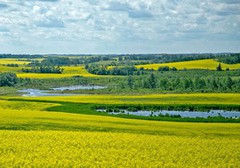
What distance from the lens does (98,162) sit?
25750 millimetres

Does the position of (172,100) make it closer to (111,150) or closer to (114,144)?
(114,144)

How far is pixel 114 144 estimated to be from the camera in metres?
31.9

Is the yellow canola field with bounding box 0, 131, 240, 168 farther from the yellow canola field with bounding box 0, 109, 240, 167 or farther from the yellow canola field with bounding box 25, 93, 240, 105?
the yellow canola field with bounding box 25, 93, 240, 105

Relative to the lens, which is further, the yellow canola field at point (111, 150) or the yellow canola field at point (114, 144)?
the yellow canola field at point (114, 144)

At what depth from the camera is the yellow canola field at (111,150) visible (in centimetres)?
2584

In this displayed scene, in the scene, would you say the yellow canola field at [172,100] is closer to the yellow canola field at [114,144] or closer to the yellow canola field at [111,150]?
the yellow canola field at [114,144]

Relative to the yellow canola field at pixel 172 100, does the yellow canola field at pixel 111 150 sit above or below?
above

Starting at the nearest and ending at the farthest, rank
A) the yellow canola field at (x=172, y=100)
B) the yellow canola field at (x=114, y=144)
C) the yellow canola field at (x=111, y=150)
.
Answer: the yellow canola field at (x=111, y=150) → the yellow canola field at (x=114, y=144) → the yellow canola field at (x=172, y=100)

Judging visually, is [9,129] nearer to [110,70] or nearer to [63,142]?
[63,142]

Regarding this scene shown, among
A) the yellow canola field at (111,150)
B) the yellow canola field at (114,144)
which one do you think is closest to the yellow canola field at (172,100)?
the yellow canola field at (114,144)

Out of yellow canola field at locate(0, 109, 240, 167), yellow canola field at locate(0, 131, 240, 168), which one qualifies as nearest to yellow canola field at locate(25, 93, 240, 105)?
yellow canola field at locate(0, 109, 240, 167)

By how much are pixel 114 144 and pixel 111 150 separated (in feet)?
6.55

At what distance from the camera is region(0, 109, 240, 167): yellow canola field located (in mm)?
26219

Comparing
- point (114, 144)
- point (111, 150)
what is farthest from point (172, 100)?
point (111, 150)
